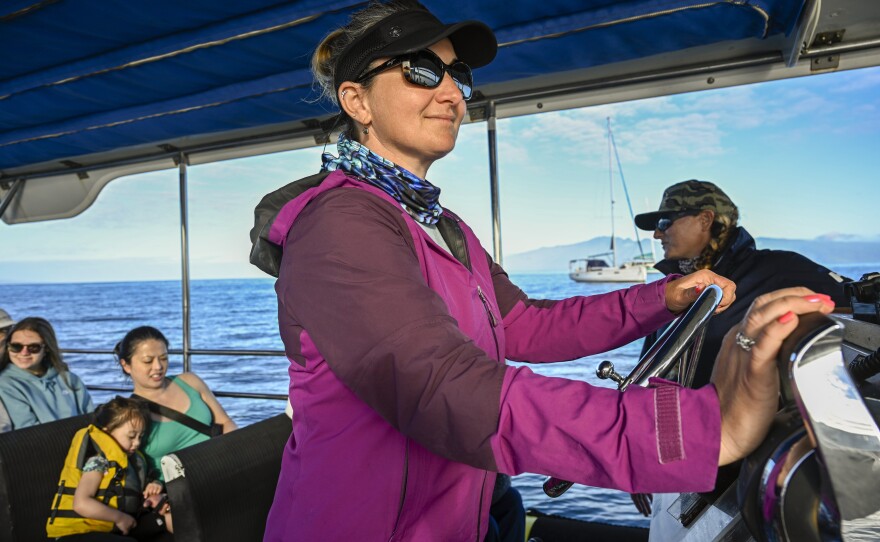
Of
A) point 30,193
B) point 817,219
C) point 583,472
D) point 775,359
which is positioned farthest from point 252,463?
point 817,219

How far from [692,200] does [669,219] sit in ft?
0.44

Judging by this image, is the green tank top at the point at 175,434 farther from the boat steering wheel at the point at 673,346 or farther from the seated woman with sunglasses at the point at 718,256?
the boat steering wheel at the point at 673,346

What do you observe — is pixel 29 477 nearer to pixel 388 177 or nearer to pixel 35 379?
pixel 35 379

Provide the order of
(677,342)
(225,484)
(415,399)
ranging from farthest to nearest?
(225,484)
(677,342)
(415,399)

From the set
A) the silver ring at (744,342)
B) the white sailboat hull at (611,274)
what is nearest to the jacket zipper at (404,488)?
the silver ring at (744,342)

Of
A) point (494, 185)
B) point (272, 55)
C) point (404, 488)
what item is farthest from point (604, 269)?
point (404, 488)

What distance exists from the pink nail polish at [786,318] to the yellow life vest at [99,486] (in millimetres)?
3013

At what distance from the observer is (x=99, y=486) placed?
2.85 metres

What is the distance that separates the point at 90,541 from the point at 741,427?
9.23ft

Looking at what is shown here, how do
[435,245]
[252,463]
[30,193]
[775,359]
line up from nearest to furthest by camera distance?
1. [775,359]
2. [435,245]
3. [252,463]
4. [30,193]

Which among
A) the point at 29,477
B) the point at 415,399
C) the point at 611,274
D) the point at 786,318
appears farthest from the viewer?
the point at 611,274

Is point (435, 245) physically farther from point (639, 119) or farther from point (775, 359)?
point (639, 119)

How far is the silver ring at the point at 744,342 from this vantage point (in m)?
0.62

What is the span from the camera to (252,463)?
2.42 metres
